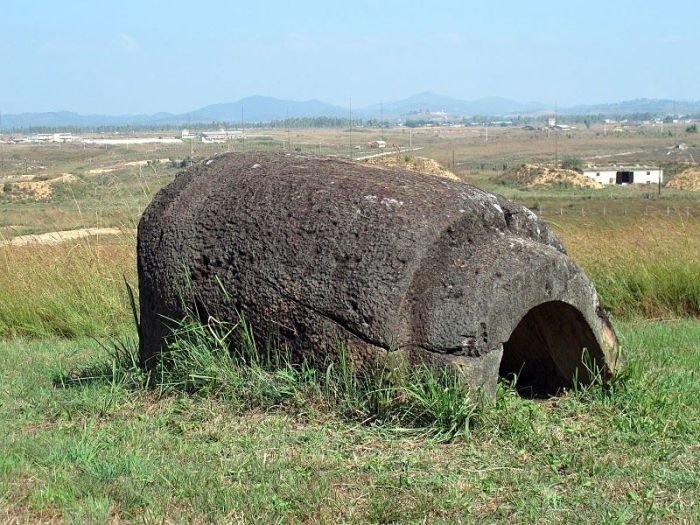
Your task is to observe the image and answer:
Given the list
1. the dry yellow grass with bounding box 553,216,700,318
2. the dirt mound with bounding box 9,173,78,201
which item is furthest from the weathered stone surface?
the dirt mound with bounding box 9,173,78,201

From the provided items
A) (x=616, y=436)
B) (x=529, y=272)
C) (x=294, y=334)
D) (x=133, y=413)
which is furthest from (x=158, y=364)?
(x=616, y=436)

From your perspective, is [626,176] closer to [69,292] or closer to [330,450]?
[69,292]

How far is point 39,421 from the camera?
541cm

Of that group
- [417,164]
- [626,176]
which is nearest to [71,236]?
[417,164]

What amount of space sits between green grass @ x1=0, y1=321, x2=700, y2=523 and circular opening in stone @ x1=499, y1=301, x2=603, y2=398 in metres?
0.23

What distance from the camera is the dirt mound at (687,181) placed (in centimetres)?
5550

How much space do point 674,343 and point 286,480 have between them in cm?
441

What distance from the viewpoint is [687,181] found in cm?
5691

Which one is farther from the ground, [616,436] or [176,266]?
[176,266]

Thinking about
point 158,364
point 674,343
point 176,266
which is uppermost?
point 176,266

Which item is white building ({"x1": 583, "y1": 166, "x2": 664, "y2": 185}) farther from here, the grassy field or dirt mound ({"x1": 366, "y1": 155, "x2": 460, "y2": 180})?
the grassy field

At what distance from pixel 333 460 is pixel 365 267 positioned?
3.49 ft

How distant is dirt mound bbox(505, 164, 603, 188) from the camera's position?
55656 millimetres

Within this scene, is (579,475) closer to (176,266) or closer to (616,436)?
(616,436)
